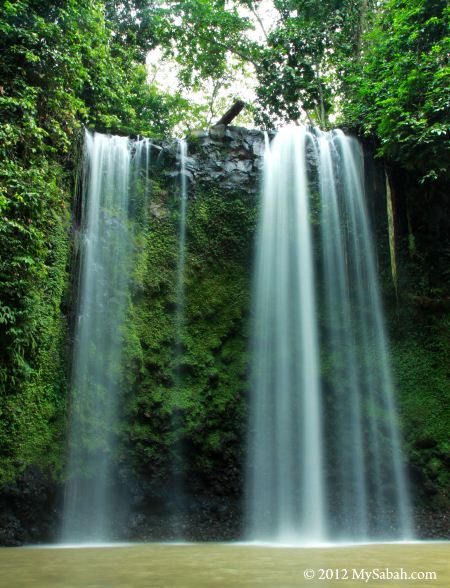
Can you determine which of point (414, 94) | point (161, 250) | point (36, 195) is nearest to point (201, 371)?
point (161, 250)

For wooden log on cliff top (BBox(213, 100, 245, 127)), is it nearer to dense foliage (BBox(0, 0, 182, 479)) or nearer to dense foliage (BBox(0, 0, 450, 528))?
dense foliage (BBox(0, 0, 450, 528))

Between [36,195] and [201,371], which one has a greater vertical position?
[36,195]

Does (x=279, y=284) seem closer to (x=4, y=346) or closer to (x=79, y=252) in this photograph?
(x=79, y=252)

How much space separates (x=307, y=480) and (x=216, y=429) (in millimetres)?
1624

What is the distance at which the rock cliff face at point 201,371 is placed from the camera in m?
7.23

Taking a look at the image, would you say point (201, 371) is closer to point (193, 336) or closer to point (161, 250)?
point (193, 336)

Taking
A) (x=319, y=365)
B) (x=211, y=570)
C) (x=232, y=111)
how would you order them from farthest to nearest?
(x=232, y=111) < (x=319, y=365) < (x=211, y=570)

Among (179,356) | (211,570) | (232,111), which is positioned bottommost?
(211,570)

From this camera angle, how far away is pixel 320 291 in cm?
877

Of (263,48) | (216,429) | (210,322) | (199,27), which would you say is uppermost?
(199,27)

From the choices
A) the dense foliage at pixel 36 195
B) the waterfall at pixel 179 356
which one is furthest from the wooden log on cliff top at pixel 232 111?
the dense foliage at pixel 36 195

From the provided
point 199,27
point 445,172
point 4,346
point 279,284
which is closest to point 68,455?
point 4,346

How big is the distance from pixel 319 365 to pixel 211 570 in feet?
17.1

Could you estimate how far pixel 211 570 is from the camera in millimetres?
3531
